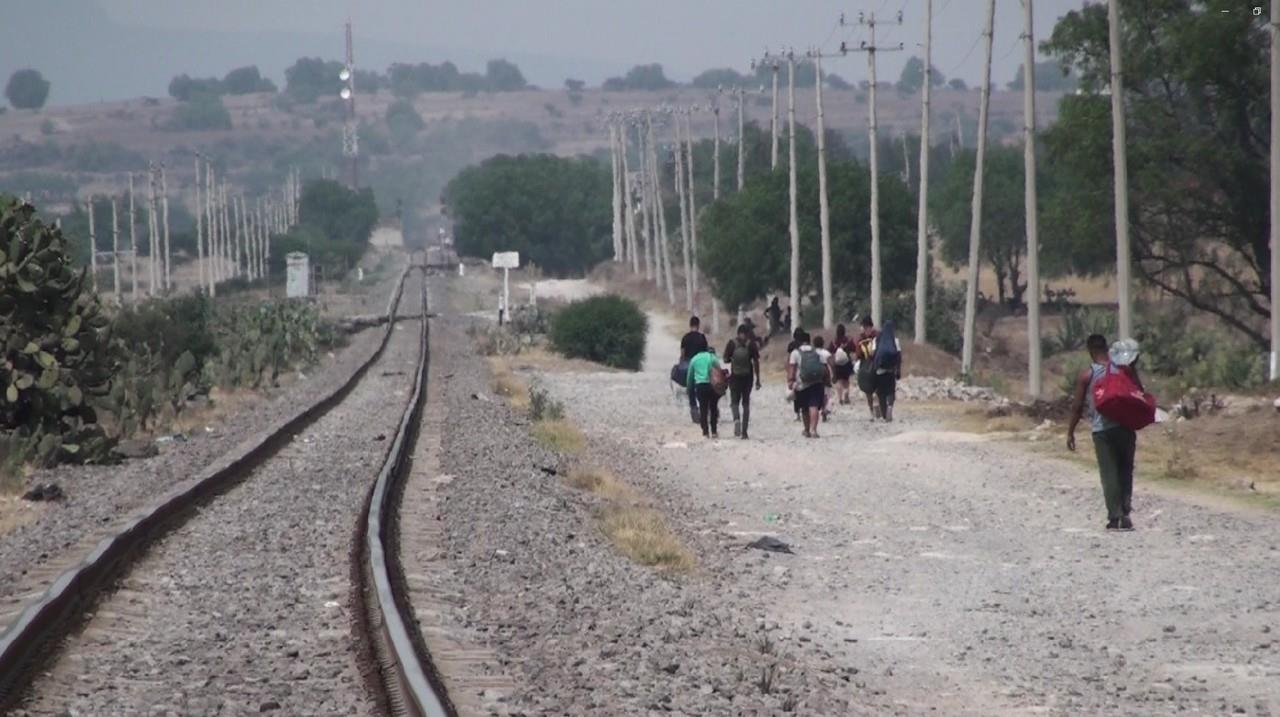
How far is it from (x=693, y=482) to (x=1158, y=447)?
607 centimetres

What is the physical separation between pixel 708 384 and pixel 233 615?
17.2 meters

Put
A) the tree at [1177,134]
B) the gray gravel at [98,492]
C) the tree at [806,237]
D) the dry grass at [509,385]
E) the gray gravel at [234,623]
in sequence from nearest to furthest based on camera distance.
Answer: the gray gravel at [234,623] → the gray gravel at [98,492] → the dry grass at [509,385] → the tree at [1177,134] → the tree at [806,237]

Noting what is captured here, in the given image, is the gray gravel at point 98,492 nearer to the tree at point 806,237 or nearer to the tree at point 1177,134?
the tree at point 1177,134

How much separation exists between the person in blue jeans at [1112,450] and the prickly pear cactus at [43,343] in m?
13.9

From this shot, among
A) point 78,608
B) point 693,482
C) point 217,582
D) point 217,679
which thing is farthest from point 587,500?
point 217,679

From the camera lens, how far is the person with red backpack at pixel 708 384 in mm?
29844

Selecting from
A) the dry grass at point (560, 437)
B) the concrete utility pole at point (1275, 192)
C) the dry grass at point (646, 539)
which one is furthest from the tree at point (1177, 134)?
the dry grass at point (646, 539)

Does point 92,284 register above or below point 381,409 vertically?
above

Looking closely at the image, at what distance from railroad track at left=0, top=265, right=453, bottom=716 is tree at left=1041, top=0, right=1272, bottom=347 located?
3293 centimetres

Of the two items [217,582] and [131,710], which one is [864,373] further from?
[131,710]

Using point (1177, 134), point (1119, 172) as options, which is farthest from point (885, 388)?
point (1177, 134)

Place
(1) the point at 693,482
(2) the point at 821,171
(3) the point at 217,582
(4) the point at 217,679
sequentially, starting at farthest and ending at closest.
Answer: (2) the point at 821,171
(1) the point at 693,482
(3) the point at 217,582
(4) the point at 217,679

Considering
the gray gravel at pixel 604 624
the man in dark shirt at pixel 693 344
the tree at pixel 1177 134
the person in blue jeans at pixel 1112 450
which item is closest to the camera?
the gray gravel at pixel 604 624

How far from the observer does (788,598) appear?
15.6 m
